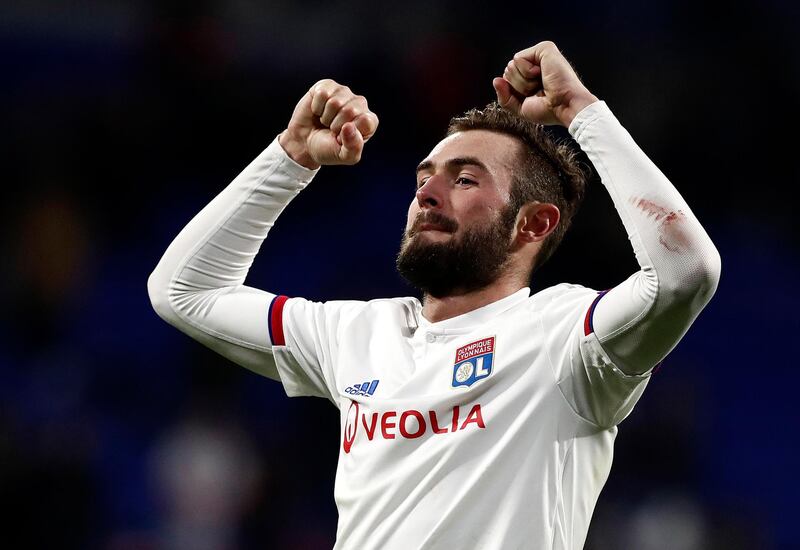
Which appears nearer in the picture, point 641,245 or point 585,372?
point 641,245

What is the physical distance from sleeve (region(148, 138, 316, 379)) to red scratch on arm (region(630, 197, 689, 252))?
1198 millimetres

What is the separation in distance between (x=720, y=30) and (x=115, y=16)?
4.57 m

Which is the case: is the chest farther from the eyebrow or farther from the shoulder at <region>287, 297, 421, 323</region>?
the eyebrow

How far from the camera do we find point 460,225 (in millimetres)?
2939

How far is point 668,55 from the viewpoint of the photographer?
26.3ft

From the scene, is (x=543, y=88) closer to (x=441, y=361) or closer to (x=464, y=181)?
(x=464, y=181)

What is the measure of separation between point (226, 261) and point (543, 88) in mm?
1118

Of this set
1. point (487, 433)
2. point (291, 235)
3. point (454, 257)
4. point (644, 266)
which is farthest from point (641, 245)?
point (291, 235)


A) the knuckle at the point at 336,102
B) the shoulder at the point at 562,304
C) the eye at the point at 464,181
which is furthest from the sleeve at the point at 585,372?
the knuckle at the point at 336,102

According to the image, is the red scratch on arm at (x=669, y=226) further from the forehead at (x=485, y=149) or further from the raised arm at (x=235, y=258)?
the raised arm at (x=235, y=258)

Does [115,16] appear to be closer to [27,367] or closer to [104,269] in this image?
[104,269]

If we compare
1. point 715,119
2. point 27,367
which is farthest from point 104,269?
point 715,119

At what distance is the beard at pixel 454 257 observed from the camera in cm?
292

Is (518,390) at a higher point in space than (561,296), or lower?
lower
